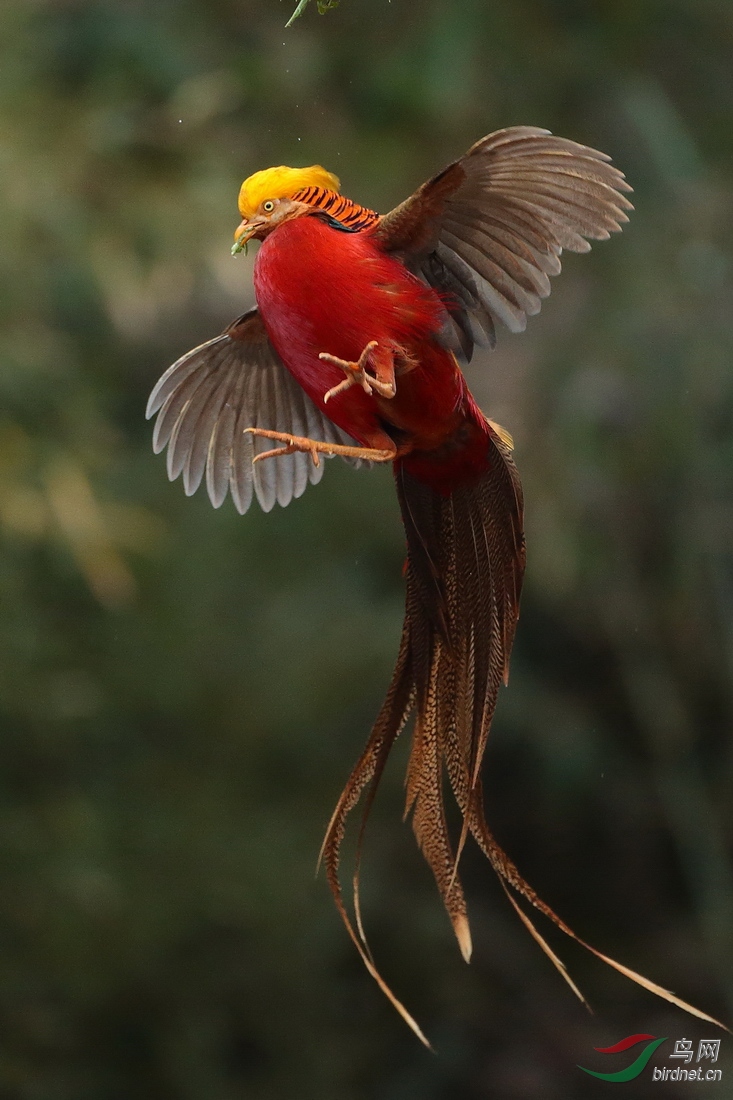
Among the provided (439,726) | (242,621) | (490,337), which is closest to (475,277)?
(490,337)

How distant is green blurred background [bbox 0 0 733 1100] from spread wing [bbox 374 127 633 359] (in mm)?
1374

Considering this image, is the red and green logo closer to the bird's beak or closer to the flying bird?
the flying bird

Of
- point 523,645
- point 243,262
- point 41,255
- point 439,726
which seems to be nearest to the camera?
point 439,726

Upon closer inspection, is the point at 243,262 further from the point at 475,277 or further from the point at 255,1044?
the point at 255,1044

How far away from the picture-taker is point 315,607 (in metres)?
3.30

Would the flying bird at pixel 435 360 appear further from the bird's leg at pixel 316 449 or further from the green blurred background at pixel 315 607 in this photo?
the green blurred background at pixel 315 607

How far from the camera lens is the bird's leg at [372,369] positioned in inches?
31.8

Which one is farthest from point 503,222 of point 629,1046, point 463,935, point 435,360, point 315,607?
point 315,607

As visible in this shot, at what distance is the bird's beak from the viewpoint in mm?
872

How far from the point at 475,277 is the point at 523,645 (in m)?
2.50

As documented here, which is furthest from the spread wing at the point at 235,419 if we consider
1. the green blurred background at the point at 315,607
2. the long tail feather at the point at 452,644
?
the green blurred background at the point at 315,607

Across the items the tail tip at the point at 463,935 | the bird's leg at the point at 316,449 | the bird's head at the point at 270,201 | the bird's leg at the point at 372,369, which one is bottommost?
the tail tip at the point at 463,935

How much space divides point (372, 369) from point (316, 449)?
10cm

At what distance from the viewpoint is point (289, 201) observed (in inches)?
35.1
